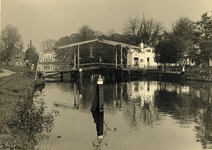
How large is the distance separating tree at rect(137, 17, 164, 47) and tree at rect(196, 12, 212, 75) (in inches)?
834

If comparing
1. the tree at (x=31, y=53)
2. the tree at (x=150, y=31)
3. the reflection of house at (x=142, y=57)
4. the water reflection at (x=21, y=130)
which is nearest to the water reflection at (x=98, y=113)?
the water reflection at (x=21, y=130)

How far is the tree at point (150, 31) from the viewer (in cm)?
4496

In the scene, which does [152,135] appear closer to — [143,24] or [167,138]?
[167,138]

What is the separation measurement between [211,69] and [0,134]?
20.7m

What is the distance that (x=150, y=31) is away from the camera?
150 feet

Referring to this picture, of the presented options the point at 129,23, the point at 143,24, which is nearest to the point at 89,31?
the point at 129,23

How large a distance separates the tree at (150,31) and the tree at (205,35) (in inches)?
834

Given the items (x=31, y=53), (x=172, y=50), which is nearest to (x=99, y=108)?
(x=31, y=53)

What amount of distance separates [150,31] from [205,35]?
2407 centimetres

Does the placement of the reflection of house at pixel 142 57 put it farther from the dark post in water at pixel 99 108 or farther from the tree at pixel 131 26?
the dark post in water at pixel 99 108

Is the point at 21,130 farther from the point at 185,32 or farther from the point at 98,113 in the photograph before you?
the point at 185,32

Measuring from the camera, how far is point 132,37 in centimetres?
4578

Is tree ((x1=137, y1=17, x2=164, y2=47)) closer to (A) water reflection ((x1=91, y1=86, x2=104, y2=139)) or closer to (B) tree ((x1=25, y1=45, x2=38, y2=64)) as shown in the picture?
(B) tree ((x1=25, y1=45, x2=38, y2=64))

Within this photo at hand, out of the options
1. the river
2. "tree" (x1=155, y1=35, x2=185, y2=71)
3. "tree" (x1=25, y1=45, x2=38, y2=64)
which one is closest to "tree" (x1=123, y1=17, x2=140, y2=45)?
"tree" (x1=155, y1=35, x2=185, y2=71)
